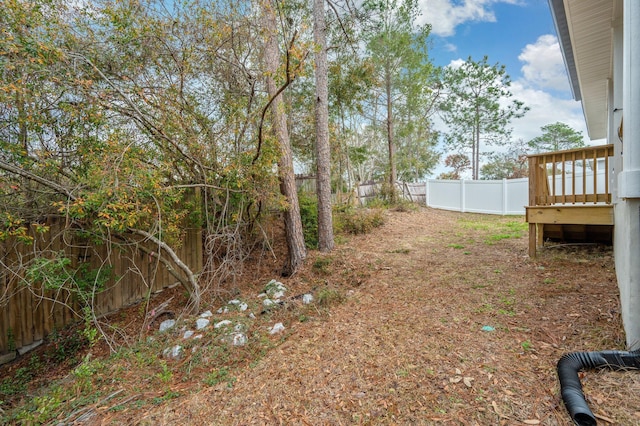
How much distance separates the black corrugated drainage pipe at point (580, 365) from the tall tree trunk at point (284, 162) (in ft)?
13.2

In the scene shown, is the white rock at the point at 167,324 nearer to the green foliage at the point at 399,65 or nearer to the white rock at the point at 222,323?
the white rock at the point at 222,323

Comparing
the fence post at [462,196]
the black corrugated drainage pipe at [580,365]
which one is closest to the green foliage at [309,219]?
the black corrugated drainage pipe at [580,365]

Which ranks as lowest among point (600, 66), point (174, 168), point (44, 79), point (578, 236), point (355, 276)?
point (355, 276)

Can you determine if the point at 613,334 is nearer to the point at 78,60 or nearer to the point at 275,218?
the point at 275,218

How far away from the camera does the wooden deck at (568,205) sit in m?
4.11

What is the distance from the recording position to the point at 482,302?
330 centimetres

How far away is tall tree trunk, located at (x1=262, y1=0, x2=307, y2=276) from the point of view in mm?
5086

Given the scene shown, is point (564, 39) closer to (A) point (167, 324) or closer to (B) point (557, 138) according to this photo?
(A) point (167, 324)

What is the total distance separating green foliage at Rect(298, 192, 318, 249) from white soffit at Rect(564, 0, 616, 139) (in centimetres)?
530

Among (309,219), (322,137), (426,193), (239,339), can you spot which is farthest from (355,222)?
(426,193)

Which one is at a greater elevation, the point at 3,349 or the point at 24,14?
the point at 24,14

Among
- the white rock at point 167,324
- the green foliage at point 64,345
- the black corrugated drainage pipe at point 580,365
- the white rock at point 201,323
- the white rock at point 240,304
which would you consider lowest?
the green foliage at point 64,345

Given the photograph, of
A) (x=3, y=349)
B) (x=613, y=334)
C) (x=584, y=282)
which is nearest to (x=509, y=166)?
(x=584, y=282)

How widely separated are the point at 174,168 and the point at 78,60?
1543 mm
